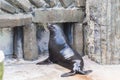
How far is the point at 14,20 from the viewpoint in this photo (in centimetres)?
393

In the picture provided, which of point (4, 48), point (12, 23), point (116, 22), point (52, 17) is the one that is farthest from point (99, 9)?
point (4, 48)

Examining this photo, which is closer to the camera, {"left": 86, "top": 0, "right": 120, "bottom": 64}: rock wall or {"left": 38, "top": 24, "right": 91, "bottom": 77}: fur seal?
{"left": 38, "top": 24, "right": 91, "bottom": 77}: fur seal

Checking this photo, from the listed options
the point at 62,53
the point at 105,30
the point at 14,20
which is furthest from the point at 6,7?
the point at 105,30

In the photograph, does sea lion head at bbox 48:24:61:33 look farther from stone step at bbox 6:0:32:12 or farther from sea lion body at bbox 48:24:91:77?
stone step at bbox 6:0:32:12

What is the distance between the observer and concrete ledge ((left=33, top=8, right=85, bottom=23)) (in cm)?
415

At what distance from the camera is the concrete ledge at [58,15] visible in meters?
4.15

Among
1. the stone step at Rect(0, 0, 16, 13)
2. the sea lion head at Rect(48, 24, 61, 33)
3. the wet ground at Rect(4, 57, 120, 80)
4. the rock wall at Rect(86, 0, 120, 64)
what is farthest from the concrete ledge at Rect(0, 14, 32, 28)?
the rock wall at Rect(86, 0, 120, 64)

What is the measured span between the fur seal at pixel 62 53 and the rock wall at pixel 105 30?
12.7 inches

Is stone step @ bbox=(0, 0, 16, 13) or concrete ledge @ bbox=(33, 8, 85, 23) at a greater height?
stone step @ bbox=(0, 0, 16, 13)

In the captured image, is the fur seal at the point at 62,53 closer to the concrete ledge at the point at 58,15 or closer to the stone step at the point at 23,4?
the concrete ledge at the point at 58,15

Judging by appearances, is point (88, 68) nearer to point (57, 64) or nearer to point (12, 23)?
point (57, 64)

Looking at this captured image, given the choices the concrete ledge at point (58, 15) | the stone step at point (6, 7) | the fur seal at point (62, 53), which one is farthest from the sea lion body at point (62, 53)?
the stone step at point (6, 7)

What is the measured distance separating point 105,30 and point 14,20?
3.62 ft

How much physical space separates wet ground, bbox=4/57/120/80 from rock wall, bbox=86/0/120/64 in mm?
128
